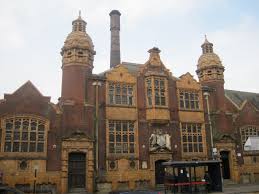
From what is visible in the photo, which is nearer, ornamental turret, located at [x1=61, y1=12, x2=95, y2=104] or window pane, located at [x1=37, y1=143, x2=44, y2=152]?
window pane, located at [x1=37, y1=143, x2=44, y2=152]

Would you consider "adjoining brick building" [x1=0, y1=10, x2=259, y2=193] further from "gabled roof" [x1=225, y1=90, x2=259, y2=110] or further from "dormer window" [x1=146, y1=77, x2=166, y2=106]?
"gabled roof" [x1=225, y1=90, x2=259, y2=110]

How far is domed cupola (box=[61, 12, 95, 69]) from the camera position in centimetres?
2816

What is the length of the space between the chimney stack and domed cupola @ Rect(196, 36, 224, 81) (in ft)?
33.6

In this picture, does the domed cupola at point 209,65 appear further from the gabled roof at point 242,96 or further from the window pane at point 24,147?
the window pane at point 24,147

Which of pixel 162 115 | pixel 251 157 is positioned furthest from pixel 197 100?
pixel 251 157

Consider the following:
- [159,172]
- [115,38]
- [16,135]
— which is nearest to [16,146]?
[16,135]

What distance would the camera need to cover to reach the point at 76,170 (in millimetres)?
25625

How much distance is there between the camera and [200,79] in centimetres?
3569

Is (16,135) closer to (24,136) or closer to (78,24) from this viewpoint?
(24,136)

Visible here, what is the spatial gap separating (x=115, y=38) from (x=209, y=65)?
12.7m

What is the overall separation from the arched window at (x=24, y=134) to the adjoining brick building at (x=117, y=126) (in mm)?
76

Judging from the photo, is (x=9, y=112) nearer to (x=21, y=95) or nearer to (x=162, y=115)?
(x=21, y=95)

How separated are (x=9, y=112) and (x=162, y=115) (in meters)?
13.9

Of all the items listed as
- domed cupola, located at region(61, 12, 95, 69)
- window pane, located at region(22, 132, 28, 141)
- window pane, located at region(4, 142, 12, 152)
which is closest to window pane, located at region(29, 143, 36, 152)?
window pane, located at region(22, 132, 28, 141)
